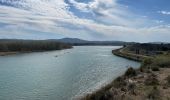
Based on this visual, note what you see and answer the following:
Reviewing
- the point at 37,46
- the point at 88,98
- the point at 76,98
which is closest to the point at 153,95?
the point at 88,98

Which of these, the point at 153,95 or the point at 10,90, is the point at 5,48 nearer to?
the point at 10,90

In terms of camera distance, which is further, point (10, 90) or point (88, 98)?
point (10, 90)

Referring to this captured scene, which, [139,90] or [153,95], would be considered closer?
[153,95]

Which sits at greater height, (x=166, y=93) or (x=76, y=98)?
(x=166, y=93)

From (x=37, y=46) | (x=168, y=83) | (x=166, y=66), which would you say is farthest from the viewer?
(x=37, y=46)

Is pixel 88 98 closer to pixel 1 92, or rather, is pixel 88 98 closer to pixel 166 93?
pixel 166 93

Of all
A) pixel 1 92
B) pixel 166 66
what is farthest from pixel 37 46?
pixel 1 92

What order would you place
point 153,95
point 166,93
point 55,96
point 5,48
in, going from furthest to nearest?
point 5,48, point 55,96, point 166,93, point 153,95

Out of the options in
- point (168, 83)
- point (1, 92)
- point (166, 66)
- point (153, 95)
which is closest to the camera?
point (153, 95)

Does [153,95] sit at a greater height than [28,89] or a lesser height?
greater
